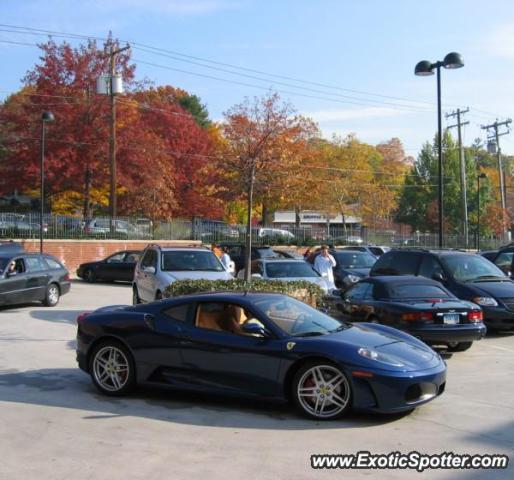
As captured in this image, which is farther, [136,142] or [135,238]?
[136,142]

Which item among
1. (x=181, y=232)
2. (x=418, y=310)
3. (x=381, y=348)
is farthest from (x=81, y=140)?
(x=381, y=348)

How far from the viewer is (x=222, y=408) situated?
7.79 metres

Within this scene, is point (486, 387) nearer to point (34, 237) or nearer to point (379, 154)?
point (34, 237)

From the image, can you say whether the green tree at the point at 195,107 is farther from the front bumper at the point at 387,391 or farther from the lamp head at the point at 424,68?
the front bumper at the point at 387,391

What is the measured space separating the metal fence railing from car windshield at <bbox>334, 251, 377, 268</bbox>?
567 inches

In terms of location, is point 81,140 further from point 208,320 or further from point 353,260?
point 208,320

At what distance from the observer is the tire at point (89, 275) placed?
1088 inches

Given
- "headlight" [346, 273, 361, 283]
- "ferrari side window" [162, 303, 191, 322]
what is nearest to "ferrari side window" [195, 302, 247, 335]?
"ferrari side window" [162, 303, 191, 322]

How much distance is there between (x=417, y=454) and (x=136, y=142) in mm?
35622

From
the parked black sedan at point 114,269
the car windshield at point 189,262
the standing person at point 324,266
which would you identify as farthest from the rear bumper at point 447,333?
the parked black sedan at point 114,269

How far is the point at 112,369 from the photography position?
27.5 feet

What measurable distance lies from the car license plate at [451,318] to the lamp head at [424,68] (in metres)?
11.2

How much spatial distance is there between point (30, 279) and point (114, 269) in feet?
31.9

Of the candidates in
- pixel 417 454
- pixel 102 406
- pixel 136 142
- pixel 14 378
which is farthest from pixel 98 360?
pixel 136 142
